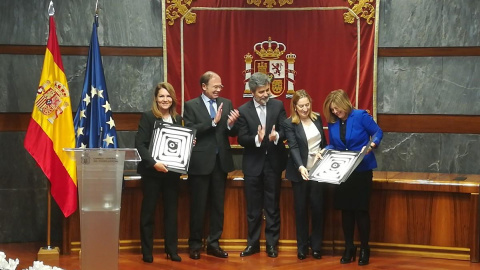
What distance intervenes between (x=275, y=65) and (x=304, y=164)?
138cm

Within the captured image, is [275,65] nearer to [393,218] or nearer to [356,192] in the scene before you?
[356,192]

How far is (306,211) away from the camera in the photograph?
20.1 ft

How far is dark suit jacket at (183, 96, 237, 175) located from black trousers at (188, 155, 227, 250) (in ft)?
0.23

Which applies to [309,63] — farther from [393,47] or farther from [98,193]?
[98,193]

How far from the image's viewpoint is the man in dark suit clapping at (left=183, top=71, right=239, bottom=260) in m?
6.01

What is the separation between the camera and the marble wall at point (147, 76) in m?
6.82

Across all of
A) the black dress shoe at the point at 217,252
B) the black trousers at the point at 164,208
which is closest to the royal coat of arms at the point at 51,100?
the black trousers at the point at 164,208

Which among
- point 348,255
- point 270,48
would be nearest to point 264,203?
point 348,255

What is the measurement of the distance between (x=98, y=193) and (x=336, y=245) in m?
2.54

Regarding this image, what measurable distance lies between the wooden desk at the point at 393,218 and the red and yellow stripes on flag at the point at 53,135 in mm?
289

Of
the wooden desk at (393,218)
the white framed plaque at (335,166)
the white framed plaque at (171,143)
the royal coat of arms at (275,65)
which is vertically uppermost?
the royal coat of arms at (275,65)

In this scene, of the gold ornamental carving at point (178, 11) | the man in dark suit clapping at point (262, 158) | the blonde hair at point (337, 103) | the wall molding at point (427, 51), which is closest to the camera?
the blonde hair at point (337, 103)

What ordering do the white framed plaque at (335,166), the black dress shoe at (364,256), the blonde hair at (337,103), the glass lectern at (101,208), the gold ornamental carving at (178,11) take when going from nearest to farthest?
the glass lectern at (101,208) → the white framed plaque at (335,166) → the blonde hair at (337,103) → the black dress shoe at (364,256) → the gold ornamental carving at (178,11)

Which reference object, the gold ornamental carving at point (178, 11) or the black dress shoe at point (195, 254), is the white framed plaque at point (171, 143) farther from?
the gold ornamental carving at point (178, 11)
